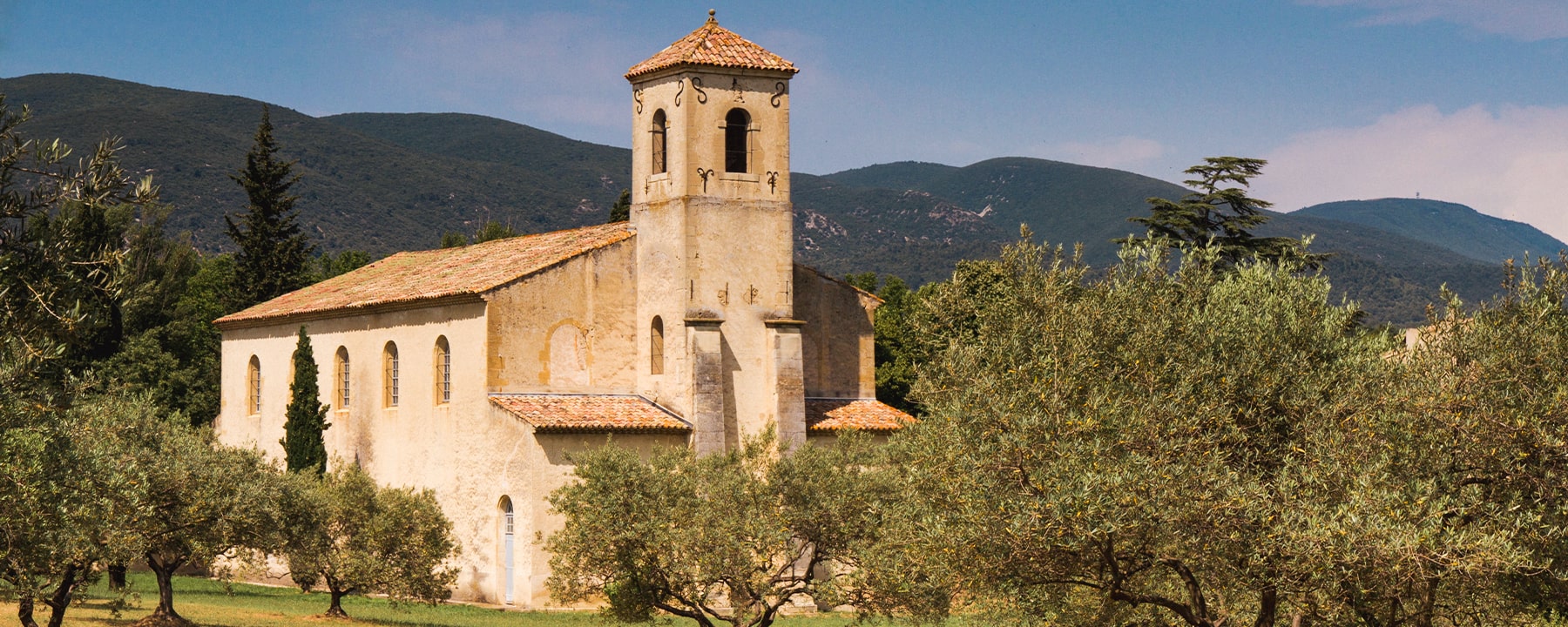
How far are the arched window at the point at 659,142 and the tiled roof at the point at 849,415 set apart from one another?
677 cm

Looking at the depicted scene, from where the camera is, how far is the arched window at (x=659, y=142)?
36.9 metres

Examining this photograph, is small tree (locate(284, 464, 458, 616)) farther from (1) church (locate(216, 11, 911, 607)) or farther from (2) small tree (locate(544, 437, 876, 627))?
(2) small tree (locate(544, 437, 876, 627))

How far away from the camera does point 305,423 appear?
4153 centimetres

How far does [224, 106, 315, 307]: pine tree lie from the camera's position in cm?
5675

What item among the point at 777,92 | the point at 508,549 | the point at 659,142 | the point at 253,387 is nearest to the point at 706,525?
the point at 508,549

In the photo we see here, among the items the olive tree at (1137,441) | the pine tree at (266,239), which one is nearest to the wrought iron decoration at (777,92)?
the olive tree at (1137,441)

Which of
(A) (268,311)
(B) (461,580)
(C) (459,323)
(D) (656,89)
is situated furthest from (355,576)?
(A) (268,311)

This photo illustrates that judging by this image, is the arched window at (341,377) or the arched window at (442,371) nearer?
the arched window at (442,371)

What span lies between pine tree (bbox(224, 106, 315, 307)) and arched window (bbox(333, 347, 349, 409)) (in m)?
15.3

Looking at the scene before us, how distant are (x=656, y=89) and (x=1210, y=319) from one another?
20518 mm

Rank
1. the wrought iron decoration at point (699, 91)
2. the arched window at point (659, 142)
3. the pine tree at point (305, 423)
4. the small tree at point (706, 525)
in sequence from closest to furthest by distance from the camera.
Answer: the small tree at point (706, 525), the wrought iron decoration at point (699, 91), the arched window at point (659, 142), the pine tree at point (305, 423)

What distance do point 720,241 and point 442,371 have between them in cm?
740

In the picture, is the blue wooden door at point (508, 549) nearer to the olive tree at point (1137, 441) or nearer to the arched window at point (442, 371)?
the arched window at point (442, 371)

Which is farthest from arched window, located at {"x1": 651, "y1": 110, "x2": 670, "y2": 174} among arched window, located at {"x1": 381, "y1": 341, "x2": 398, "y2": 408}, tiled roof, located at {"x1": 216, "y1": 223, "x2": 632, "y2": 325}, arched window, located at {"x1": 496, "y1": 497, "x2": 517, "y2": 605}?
arched window, located at {"x1": 381, "y1": 341, "x2": 398, "y2": 408}
